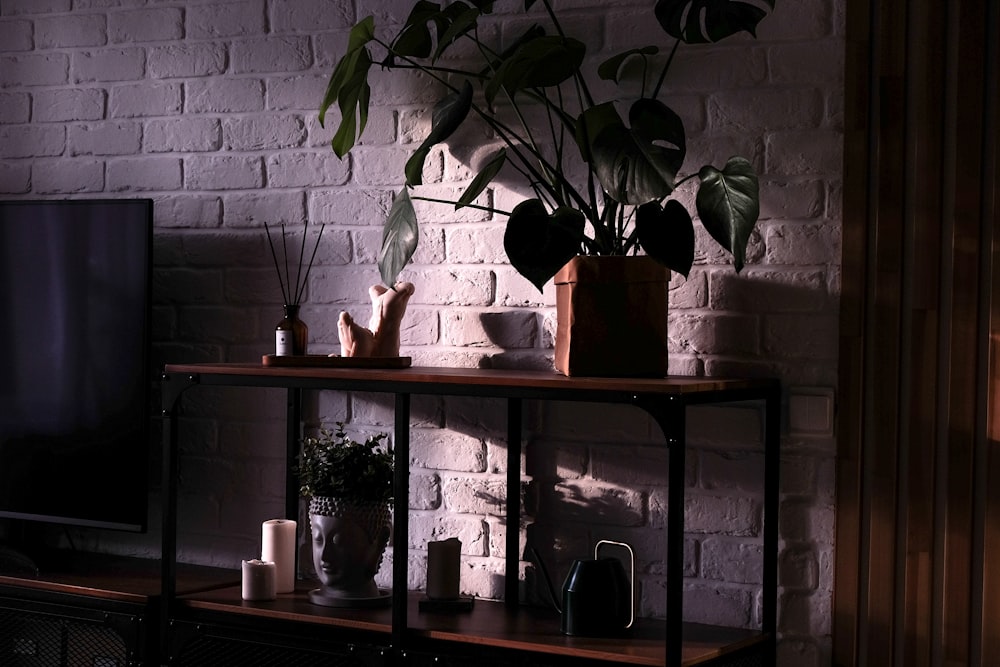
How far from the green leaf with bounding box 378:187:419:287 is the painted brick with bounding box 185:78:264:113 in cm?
52

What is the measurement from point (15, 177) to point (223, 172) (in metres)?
0.61

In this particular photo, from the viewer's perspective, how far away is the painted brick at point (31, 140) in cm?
293

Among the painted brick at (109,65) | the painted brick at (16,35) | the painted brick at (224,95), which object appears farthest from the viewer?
the painted brick at (16,35)

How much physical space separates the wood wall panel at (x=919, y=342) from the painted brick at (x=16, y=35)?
1937 mm

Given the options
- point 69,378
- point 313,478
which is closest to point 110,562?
point 69,378

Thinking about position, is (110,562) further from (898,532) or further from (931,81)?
(931,81)

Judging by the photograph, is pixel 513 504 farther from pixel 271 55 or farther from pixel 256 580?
pixel 271 55

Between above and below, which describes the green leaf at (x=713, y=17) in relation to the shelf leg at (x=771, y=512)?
above

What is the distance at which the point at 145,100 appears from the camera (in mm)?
2826

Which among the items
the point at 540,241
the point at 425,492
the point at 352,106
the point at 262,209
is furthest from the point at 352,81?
the point at 425,492

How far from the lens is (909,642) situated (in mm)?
2117

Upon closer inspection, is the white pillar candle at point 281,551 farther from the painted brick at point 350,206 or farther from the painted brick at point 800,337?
the painted brick at point 800,337

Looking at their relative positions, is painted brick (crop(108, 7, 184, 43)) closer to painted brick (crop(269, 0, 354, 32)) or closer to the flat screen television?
painted brick (crop(269, 0, 354, 32))

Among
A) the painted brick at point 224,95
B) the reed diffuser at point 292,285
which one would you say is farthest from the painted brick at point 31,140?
the reed diffuser at point 292,285
